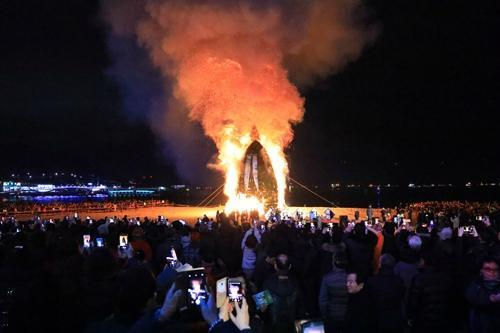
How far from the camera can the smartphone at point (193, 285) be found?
5023 mm

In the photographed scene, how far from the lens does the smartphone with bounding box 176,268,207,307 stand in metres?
5.02

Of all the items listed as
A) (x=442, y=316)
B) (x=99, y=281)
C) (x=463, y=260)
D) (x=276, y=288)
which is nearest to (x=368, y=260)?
(x=463, y=260)

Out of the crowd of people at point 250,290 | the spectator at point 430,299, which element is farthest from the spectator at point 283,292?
the spectator at point 430,299

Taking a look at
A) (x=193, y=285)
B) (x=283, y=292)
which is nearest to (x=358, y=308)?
(x=283, y=292)

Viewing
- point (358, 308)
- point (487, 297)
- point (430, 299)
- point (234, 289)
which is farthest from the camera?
point (430, 299)

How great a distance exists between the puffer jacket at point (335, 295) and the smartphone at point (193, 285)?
1.64m

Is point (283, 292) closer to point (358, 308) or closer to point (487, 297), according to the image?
point (358, 308)

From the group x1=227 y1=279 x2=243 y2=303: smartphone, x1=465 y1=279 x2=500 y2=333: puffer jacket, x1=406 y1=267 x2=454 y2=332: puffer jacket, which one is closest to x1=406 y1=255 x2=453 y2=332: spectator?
x1=406 y1=267 x2=454 y2=332: puffer jacket

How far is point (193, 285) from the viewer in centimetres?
510

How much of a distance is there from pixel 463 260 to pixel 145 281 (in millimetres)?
7658

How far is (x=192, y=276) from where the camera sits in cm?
507

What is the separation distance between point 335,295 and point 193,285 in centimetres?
185

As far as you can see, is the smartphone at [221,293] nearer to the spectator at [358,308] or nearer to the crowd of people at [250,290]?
the crowd of people at [250,290]

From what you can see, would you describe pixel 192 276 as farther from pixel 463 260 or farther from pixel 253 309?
pixel 463 260
